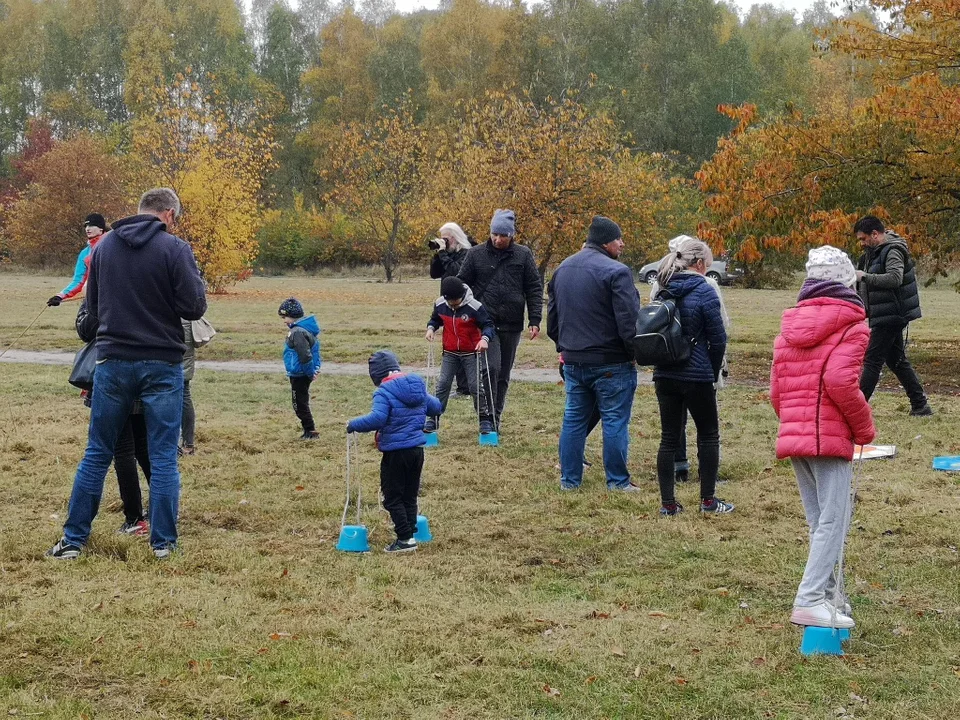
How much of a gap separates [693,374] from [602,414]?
4.03ft

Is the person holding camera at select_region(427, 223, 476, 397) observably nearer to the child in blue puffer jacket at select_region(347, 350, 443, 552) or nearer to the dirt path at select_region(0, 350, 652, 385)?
the dirt path at select_region(0, 350, 652, 385)

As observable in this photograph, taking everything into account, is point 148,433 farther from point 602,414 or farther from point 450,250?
point 450,250

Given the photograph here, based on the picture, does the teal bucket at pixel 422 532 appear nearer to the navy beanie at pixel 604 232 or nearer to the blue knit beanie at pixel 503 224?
the navy beanie at pixel 604 232

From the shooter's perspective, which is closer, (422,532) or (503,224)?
(422,532)

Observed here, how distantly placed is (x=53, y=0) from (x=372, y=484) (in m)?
84.5

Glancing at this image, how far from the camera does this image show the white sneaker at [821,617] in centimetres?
526

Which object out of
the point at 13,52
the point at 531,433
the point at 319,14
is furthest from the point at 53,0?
the point at 531,433

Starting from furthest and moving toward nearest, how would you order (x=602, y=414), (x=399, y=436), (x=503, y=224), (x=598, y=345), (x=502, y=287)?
1. (x=502, y=287)
2. (x=503, y=224)
3. (x=602, y=414)
4. (x=598, y=345)
5. (x=399, y=436)

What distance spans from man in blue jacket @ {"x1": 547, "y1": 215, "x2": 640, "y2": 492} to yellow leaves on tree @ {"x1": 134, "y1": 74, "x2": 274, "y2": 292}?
2901cm

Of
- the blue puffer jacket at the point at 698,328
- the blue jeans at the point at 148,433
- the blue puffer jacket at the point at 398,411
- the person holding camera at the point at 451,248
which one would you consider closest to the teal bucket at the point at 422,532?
the blue puffer jacket at the point at 398,411

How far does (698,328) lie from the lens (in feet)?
25.6

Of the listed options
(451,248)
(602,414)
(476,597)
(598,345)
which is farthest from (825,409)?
(451,248)

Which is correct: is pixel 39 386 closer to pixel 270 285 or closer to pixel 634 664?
pixel 634 664

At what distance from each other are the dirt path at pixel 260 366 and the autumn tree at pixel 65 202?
143 ft
